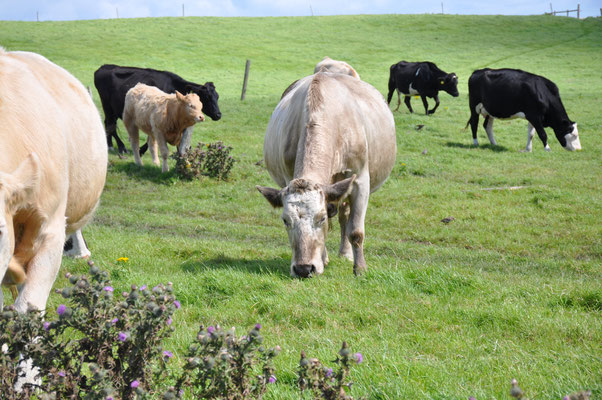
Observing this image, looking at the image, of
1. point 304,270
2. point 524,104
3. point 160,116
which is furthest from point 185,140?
point 524,104

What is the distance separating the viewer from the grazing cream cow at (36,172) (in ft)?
10.1

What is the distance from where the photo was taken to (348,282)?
6.39 meters

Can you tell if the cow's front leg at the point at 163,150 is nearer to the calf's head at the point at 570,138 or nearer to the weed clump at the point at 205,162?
the weed clump at the point at 205,162

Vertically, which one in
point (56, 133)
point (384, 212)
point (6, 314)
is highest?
point (56, 133)

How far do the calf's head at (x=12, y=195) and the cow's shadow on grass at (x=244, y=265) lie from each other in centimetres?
382

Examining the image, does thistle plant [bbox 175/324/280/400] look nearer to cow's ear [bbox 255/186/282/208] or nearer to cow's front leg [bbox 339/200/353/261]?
cow's ear [bbox 255/186/282/208]

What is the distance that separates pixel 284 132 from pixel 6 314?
534cm

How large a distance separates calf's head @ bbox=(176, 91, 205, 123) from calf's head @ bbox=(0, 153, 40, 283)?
12.5 metres

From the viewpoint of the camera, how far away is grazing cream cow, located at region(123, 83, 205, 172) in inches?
612

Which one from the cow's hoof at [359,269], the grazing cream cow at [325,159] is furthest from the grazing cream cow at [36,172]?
the cow's hoof at [359,269]

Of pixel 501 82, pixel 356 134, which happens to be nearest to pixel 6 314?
pixel 356 134

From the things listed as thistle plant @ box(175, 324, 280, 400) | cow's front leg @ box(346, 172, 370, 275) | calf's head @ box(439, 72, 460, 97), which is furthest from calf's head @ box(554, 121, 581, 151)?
thistle plant @ box(175, 324, 280, 400)

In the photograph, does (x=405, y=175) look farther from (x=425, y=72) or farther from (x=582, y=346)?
(x=425, y=72)

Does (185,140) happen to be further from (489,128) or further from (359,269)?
(489,128)
